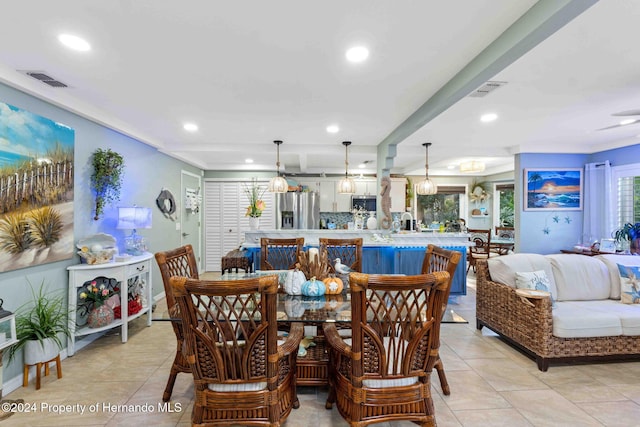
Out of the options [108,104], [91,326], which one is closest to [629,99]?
[108,104]

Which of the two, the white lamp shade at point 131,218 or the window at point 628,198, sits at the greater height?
the window at point 628,198

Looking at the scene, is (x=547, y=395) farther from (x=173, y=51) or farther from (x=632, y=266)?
(x=173, y=51)

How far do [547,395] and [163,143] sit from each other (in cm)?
535

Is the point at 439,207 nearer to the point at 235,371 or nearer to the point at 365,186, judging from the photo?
the point at 365,186

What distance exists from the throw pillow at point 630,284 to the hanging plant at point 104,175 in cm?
537

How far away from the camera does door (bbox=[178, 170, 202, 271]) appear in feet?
19.2

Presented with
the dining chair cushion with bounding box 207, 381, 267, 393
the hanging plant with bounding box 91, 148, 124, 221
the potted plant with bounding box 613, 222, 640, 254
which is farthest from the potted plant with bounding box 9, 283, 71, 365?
the potted plant with bounding box 613, 222, 640, 254

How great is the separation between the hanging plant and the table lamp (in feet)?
0.66

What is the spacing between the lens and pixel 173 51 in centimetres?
204

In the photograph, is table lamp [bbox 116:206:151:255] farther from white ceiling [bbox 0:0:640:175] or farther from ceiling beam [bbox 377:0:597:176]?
ceiling beam [bbox 377:0:597:176]

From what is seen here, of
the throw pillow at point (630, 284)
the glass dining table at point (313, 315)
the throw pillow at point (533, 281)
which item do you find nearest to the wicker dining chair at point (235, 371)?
the glass dining table at point (313, 315)

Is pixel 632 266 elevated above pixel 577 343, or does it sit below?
above

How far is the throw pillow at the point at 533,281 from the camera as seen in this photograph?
9.62 ft

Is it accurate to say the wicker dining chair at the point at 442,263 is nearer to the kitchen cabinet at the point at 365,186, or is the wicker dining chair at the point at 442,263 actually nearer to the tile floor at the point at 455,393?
the tile floor at the point at 455,393
